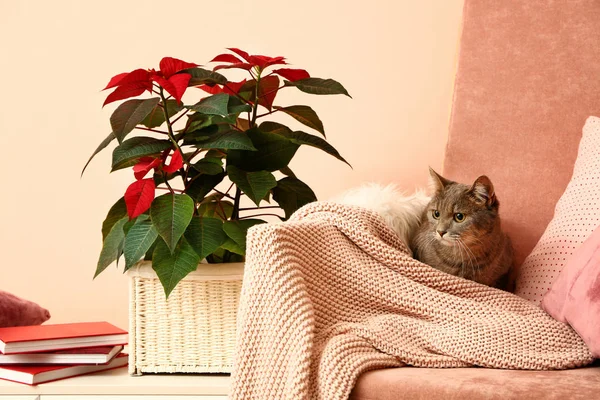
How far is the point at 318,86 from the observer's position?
57.7 inches

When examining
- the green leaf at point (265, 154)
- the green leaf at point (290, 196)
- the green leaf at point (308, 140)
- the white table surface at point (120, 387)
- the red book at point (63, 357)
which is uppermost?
the green leaf at point (308, 140)

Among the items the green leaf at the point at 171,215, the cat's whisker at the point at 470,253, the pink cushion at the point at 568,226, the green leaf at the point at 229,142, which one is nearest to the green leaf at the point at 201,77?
the green leaf at the point at 229,142

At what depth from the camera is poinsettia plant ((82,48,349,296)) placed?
1307 mm

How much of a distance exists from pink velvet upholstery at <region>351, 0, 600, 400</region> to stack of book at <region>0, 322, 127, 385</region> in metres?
0.85

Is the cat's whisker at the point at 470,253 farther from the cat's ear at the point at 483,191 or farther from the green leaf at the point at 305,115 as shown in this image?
the green leaf at the point at 305,115

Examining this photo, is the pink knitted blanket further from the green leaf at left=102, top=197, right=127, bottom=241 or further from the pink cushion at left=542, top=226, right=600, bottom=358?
the green leaf at left=102, top=197, right=127, bottom=241

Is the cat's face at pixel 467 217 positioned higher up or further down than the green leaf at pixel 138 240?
higher up

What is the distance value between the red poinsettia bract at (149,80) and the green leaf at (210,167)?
157mm

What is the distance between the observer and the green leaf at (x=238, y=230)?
4.41ft

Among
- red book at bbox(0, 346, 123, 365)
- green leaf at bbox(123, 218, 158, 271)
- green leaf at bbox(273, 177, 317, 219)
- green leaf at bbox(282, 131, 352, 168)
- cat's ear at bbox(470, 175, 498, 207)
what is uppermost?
green leaf at bbox(282, 131, 352, 168)

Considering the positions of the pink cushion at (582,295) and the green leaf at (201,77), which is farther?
the green leaf at (201,77)

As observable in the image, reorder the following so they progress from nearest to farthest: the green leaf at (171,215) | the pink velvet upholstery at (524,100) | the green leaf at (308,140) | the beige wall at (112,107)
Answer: the green leaf at (171,215)
the green leaf at (308,140)
the pink velvet upholstery at (524,100)
the beige wall at (112,107)

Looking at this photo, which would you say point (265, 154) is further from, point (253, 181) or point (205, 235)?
point (205, 235)

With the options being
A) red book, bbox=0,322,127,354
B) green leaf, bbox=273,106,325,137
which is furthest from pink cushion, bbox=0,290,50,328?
green leaf, bbox=273,106,325,137
